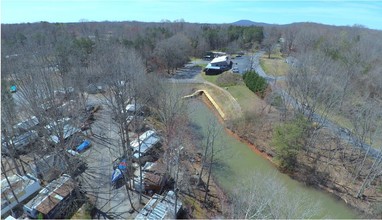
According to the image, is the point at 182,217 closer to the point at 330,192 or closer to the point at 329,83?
the point at 330,192

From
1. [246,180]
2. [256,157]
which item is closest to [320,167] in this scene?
[256,157]

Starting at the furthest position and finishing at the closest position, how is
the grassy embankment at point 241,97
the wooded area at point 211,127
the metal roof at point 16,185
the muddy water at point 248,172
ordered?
the grassy embankment at point 241,97, the muddy water at point 248,172, the wooded area at point 211,127, the metal roof at point 16,185

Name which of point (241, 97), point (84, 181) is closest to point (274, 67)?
point (241, 97)

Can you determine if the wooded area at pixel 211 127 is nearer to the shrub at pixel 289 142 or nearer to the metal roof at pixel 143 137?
the shrub at pixel 289 142

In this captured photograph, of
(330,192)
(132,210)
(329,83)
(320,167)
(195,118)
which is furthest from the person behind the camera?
(195,118)

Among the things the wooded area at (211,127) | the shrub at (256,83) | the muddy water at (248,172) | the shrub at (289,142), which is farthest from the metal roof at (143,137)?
the shrub at (256,83)

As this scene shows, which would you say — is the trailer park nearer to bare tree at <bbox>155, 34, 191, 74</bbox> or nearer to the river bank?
the river bank
